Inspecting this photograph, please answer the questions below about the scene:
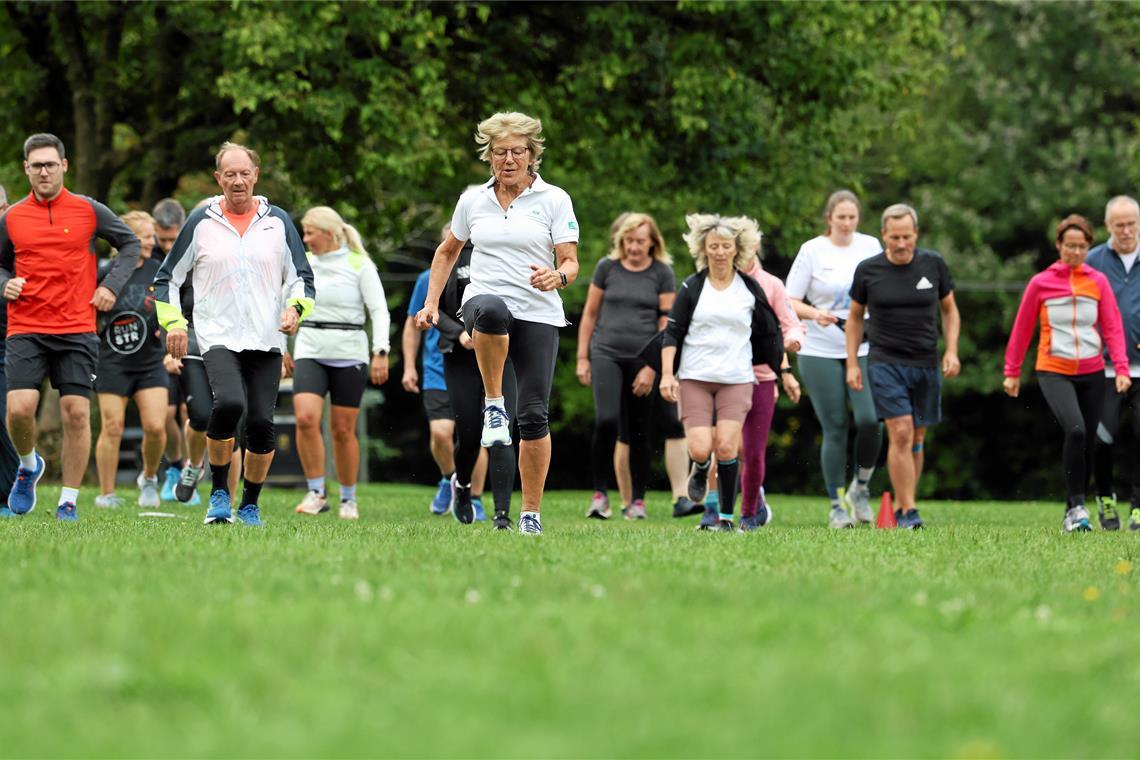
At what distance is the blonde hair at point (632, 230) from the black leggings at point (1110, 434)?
3554 mm

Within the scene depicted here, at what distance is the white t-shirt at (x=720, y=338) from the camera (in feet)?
34.6

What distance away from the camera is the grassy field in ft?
12.0

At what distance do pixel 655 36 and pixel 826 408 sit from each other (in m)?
8.87

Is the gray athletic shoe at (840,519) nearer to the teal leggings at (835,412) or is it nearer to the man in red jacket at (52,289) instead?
the teal leggings at (835,412)

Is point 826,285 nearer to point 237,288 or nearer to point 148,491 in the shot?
point 237,288

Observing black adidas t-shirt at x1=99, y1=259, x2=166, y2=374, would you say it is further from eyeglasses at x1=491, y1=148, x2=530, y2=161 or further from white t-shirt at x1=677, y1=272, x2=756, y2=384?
eyeglasses at x1=491, y1=148, x2=530, y2=161

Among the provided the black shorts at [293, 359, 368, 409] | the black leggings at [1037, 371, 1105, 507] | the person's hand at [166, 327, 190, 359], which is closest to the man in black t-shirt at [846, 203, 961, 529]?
the black leggings at [1037, 371, 1105, 507]

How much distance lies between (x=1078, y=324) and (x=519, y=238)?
4.63 meters

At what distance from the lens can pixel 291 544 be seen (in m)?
7.62

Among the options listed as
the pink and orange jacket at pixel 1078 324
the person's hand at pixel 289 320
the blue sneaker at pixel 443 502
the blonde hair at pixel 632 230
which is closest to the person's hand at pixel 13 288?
the person's hand at pixel 289 320

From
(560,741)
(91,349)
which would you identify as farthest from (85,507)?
(560,741)

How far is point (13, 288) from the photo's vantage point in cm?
1036

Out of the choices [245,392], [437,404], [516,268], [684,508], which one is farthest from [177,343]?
[684,508]

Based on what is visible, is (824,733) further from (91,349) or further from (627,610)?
(91,349)
